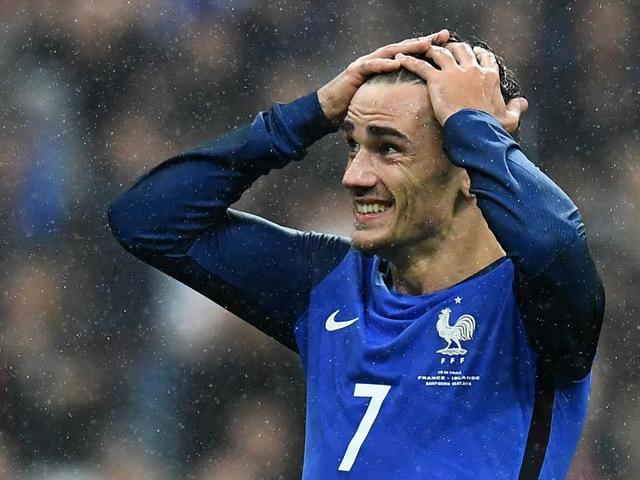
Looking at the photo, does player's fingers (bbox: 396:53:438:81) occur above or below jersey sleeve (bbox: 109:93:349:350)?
above

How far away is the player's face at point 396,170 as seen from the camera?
308 cm

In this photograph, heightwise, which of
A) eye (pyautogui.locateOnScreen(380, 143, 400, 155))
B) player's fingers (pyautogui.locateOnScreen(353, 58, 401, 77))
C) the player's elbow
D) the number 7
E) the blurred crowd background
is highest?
player's fingers (pyautogui.locateOnScreen(353, 58, 401, 77))

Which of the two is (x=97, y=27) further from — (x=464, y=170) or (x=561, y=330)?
(x=561, y=330)

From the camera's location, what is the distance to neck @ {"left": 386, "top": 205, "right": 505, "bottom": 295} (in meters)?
3.17

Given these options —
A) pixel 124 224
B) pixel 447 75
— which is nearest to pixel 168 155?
pixel 124 224

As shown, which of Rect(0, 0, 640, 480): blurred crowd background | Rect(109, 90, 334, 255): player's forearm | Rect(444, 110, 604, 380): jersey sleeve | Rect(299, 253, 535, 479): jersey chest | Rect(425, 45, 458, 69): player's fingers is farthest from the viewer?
Rect(0, 0, 640, 480): blurred crowd background

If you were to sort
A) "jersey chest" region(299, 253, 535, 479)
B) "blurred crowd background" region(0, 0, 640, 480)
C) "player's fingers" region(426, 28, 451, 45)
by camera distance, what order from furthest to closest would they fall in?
"blurred crowd background" region(0, 0, 640, 480) < "player's fingers" region(426, 28, 451, 45) < "jersey chest" region(299, 253, 535, 479)

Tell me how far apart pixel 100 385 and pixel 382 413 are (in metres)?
2.59

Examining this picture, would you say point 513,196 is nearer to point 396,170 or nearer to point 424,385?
point 396,170

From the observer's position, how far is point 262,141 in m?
3.38

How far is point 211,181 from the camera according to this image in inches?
134

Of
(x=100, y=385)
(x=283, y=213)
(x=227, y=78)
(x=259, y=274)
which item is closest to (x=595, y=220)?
(x=283, y=213)

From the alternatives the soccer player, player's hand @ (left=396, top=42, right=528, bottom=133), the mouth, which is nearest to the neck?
the soccer player

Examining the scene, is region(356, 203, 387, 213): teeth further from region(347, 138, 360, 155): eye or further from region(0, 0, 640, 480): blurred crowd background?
region(0, 0, 640, 480): blurred crowd background
